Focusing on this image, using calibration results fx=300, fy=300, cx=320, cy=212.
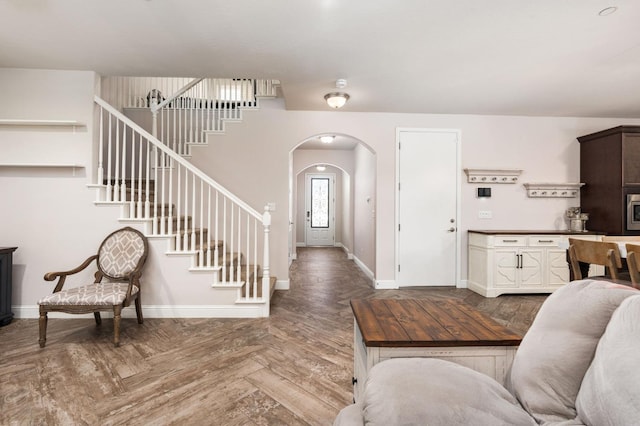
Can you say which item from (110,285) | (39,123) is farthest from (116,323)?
(39,123)

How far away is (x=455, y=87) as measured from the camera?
354 cm

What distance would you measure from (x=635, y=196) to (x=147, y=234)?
6.00 meters

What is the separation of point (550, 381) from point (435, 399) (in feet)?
1.44

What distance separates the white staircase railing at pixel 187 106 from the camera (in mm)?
4281

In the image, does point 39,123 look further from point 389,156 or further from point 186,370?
point 389,156

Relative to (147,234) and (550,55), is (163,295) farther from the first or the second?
(550,55)

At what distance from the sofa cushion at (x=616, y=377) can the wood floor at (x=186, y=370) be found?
1226mm

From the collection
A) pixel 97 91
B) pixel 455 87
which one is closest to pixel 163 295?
pixel 97 91

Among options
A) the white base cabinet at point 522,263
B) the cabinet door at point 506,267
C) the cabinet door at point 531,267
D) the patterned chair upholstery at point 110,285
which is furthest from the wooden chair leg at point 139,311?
the cabinet door at point 531,267

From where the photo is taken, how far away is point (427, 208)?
4.54 metres

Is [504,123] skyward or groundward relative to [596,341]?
skyward

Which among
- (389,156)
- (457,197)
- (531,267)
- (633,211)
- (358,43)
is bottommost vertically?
(531,267)

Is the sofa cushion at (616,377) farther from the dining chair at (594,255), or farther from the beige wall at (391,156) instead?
the beige wall at (391,156)

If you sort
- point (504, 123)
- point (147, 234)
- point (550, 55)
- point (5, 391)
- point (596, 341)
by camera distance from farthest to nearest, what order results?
point (504, 123) < point (147, 234) < point (550, 55) < point (5, 391) < point (596, 341)
